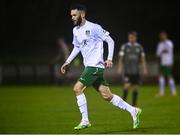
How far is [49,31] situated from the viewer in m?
43.3

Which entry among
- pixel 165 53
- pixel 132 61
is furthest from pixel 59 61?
pixel 132 61

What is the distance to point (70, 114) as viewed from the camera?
1862 centimetres

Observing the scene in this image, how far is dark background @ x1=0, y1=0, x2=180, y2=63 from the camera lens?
1665 inches

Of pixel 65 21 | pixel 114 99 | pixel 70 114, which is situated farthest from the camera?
pixel 65 21

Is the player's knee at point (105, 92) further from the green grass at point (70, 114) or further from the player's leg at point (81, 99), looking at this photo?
the green grass at point (70, 114)

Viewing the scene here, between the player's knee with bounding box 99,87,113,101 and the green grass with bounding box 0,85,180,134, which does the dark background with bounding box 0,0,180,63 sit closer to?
the green grass with bounding box 0,85,180,134

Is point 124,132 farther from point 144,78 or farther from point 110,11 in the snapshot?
point 110,11

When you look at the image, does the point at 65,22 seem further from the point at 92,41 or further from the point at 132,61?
the point at 92,41

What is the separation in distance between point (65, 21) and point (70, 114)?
24.2 metres

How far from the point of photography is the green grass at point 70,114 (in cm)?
1483

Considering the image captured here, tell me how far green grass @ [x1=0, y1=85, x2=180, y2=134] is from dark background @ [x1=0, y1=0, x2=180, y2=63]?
1433cm

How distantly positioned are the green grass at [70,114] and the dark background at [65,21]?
14.3 meters

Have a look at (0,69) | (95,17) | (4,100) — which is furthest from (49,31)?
(4,100)

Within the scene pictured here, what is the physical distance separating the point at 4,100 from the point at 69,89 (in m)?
7.03
